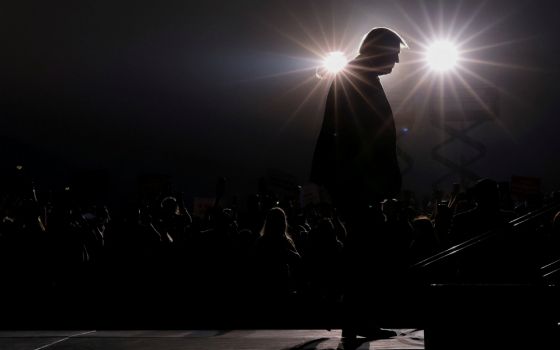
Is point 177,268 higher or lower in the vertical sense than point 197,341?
higher

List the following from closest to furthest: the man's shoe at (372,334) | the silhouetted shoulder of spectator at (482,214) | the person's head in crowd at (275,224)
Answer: the man's shoe at (372,334) < the silhouetted shoulder of spectator at (482,214) < the person's head in crowd at (275,224)

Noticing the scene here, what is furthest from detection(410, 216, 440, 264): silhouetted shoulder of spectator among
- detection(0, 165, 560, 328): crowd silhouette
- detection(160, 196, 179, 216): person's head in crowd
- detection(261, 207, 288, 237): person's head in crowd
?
detection(160, 196, 179, 216): person's head in crowd

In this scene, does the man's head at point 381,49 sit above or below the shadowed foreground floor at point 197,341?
above

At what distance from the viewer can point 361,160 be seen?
3.86 metres

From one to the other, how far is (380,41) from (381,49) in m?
0.05

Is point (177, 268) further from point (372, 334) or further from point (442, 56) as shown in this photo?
point (442, 56)

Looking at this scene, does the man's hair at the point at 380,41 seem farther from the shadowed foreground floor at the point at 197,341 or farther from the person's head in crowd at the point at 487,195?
the person's head in crowd at the point at 487,195

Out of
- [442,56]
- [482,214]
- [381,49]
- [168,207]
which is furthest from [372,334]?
[442,56]

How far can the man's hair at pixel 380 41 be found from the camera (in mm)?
3996

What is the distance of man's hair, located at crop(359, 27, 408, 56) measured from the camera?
Answer: 400 cm

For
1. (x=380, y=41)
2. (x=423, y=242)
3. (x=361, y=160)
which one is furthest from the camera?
(x=423, y=242)

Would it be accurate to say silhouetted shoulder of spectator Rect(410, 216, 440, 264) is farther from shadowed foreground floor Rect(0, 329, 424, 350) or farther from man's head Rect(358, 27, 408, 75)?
man's head Rect(358, 27, 408, 75)

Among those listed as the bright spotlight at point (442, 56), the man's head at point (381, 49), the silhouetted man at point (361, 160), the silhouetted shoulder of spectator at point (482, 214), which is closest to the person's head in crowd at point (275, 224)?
the silhouetted shoulder of spectator at point (482, 214)

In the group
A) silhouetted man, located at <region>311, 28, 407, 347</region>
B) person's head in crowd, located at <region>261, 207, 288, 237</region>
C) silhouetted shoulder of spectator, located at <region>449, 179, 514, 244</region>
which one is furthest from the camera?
person's head in crowd, located at <region>261, 207, 288, 237</region>
